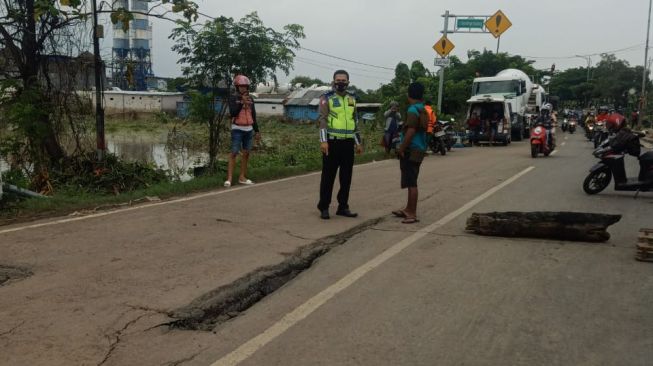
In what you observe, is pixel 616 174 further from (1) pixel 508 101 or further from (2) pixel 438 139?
(1) pixel 508 101

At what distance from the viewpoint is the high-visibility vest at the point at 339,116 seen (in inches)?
283

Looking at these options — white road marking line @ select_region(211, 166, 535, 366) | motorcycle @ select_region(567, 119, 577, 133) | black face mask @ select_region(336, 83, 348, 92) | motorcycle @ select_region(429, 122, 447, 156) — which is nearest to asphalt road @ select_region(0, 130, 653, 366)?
white road marking line @ select_region(211, 166, 535, 366)

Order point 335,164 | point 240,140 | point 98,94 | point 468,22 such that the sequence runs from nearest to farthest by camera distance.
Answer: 1. point 335,164
2. point 240,140
3. point 98,94
4. point 468,22

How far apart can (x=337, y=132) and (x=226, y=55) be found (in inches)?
185

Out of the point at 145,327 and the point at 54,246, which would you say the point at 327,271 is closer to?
the point at 145,327

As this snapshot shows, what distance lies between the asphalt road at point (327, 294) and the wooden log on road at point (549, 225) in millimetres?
159

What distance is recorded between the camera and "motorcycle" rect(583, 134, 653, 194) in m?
9.04

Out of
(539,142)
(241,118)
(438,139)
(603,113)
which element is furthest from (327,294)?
(603,113)

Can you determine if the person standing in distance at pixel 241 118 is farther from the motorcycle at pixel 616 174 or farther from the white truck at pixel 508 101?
the white truck at pixel 508 101

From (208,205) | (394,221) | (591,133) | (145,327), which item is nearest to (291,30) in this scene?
(208,205)

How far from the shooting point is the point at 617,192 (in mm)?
10055

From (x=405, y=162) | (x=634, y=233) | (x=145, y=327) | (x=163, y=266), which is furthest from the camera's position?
(x=405, y=162)

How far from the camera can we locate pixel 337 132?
23.7 ft

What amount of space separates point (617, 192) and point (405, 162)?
4995mm
